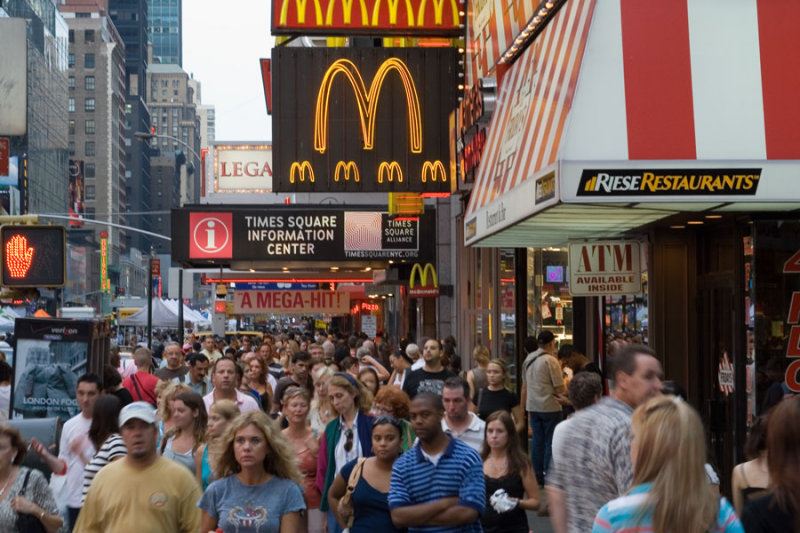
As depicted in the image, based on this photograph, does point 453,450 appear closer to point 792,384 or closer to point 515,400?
point 792,384

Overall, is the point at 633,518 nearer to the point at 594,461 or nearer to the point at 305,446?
the point at 594,461

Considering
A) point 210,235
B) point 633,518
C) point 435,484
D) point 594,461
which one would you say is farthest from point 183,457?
point 210,235

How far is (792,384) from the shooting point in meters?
10.4

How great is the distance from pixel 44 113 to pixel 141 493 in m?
110

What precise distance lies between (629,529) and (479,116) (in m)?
11.5

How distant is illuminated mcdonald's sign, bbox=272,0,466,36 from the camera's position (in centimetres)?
1911

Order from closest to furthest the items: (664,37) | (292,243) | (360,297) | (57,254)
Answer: (664,37), (57,254), (292,243), (360,297)

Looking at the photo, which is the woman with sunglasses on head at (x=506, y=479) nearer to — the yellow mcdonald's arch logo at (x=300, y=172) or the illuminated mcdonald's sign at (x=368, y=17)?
the illuminated mcdonald's sign at (x=368, y=17)

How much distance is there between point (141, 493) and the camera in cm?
642

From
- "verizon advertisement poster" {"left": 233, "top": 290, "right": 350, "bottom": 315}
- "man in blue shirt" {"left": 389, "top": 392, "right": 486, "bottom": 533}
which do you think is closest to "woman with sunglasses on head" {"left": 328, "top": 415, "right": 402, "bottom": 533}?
"man in blue shirt" {"left": 389, "top": 392, "right": 486, "bottom": 533}

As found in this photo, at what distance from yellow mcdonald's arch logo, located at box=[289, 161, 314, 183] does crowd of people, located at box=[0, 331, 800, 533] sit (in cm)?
908

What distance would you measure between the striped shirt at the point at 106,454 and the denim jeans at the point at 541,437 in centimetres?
733

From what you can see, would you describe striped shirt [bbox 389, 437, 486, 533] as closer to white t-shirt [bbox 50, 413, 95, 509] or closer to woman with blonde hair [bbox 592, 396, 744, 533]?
woman with blonde hair [bbox 592, 396, 744, 533]

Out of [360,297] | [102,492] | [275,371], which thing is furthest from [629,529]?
[360,297]
